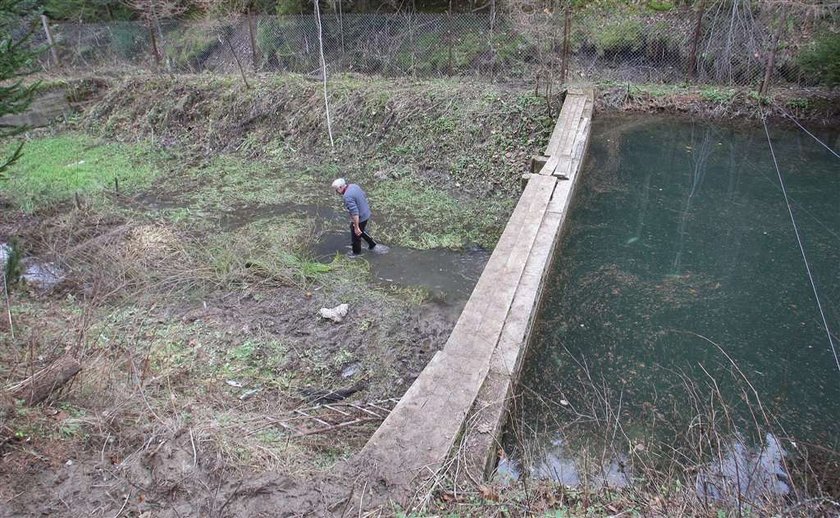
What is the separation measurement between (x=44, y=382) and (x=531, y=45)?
1302cm

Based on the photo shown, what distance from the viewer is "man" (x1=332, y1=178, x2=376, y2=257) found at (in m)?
7.55

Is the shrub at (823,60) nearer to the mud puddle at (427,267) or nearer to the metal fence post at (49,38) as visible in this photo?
the mud puddle at (427,267)

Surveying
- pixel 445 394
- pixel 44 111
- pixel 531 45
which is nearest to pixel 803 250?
pixel 445 394

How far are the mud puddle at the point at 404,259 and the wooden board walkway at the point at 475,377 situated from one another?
0.85m

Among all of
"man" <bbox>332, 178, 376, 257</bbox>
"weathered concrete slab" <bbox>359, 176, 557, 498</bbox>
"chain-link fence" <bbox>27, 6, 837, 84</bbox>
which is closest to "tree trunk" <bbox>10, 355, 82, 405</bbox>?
"weathered concrete slab" <bbox>359, 176, 557, 498</bbox>

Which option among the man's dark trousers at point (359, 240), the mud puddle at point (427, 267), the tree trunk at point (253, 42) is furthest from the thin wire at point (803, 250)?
the tree trunk at point (253, 42)

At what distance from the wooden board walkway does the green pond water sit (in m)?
0.38

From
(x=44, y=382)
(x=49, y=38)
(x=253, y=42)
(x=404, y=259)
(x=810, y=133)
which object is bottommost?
(x=404, y=259)

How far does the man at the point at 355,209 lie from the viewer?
7551 millimetres

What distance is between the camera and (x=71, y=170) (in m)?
11.5

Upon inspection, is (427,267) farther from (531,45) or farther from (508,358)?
(531,45)

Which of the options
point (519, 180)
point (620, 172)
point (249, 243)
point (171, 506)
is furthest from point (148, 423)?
point (620, 172)

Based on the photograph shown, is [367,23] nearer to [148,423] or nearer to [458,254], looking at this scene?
[458,254]

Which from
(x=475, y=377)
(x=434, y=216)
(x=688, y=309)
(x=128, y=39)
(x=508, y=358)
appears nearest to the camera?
(x=475, y=377)
